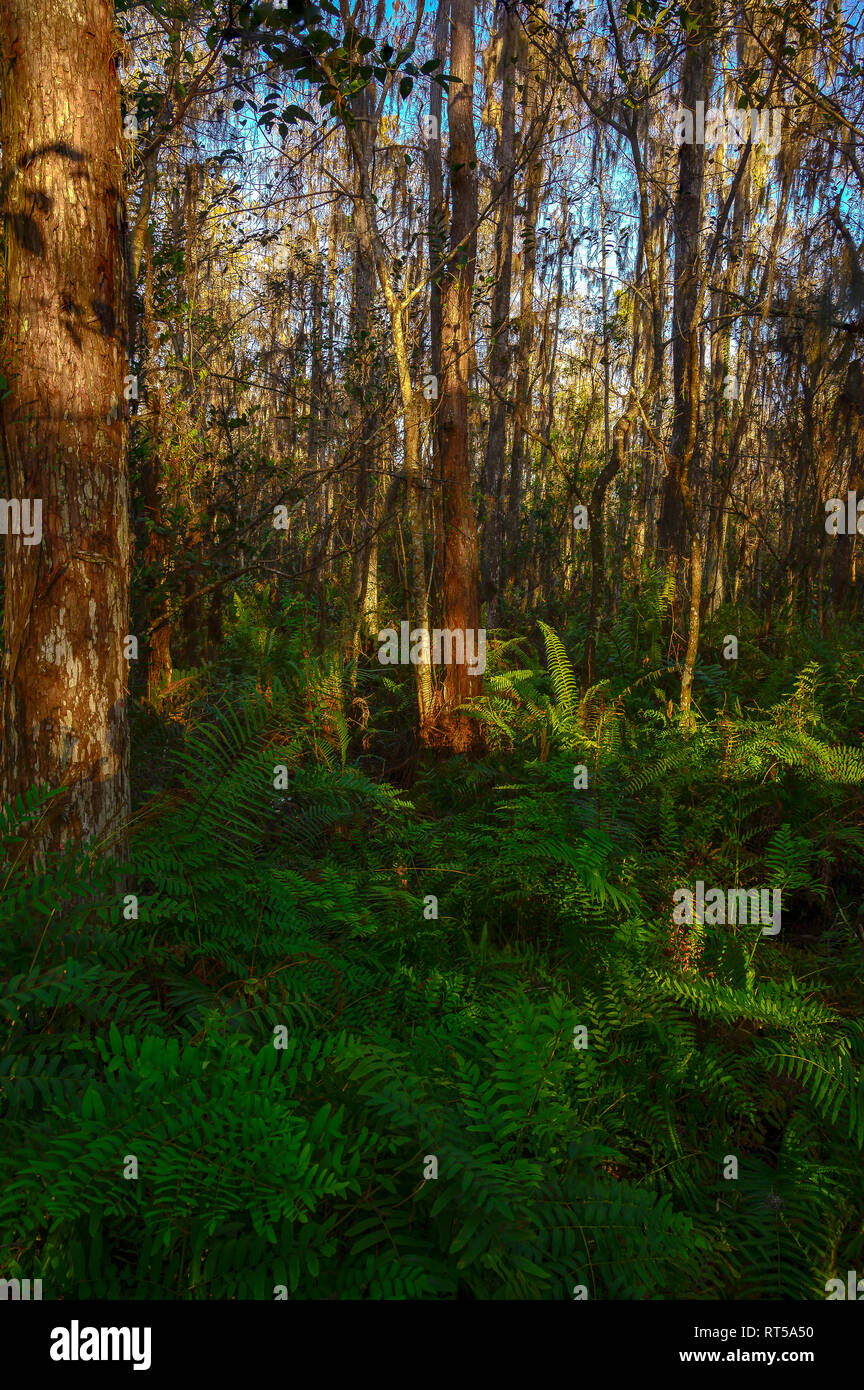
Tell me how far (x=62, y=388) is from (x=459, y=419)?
4396 millimetres

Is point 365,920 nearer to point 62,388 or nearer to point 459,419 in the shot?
point 62,388

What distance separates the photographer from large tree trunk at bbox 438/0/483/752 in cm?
693

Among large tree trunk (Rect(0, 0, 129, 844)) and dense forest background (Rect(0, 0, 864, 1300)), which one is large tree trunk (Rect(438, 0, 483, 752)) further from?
large tree trunk (Rect(0, 0, 129, 844))

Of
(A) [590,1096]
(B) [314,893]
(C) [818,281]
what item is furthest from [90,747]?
(C) [818,281]

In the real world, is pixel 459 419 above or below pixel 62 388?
above

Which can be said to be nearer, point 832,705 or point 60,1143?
point 60,1143

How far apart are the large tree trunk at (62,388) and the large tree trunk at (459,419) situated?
12.8 feet

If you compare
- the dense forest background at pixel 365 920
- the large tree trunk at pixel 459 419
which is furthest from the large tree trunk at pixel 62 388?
the large tree trunk at pixel 459 419

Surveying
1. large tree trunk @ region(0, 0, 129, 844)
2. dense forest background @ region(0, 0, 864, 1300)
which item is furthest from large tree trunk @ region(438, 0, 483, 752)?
large tree trunk @ region(0, 0, 129, 844)

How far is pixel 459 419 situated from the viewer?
6977 mm

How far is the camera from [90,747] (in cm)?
310


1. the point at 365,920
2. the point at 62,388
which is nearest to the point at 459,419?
the point at 62,388
